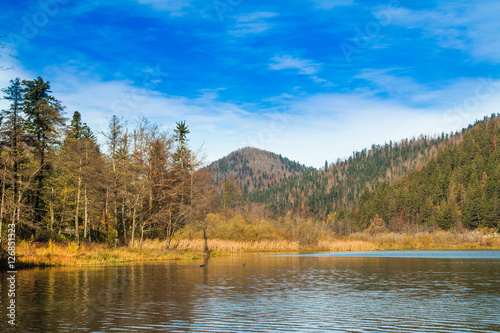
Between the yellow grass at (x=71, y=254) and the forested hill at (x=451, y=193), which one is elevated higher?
the forested hill at (x=451, y=193)

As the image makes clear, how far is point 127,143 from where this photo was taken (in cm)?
5219

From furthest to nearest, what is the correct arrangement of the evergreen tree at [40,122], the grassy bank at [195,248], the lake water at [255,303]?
the evergreen tree at [40,122]
the grassy bank at [195,248]
the lake water at [255,303]

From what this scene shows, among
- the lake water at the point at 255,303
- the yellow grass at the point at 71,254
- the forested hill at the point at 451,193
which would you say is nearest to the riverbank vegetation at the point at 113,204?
the yellow grass at the point at 71,254

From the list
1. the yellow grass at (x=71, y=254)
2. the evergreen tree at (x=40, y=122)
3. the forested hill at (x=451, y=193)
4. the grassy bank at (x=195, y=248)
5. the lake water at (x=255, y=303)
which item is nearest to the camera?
the lake water at (x=255, y=303)

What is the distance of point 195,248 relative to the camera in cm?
5531

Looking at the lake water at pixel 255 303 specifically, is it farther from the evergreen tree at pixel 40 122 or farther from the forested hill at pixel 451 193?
Answer: the forested hill at pixel 451 193

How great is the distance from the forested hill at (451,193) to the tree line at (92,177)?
107134 mm

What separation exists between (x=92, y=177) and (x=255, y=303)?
35.0m

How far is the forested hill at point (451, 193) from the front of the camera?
440ft

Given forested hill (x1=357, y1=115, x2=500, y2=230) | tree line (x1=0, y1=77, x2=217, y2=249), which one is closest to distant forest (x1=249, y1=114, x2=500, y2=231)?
forested hill (x1=357, y1=115, x2=500, y2=230)

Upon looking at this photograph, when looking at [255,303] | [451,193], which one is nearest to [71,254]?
[255,303]

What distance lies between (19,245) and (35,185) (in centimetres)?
832

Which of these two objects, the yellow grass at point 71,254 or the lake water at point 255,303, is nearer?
the lake water at point 255,303

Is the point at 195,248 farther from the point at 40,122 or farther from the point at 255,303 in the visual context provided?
the point at 255,303
